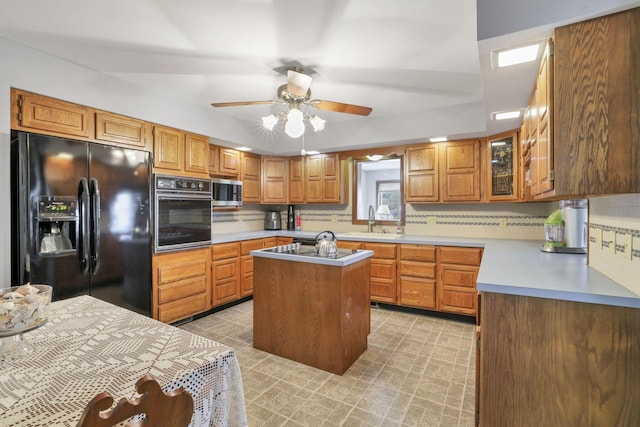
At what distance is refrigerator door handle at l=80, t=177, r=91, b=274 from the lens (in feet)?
7.87

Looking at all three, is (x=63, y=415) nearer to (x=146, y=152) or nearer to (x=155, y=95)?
(x=146, y=152)

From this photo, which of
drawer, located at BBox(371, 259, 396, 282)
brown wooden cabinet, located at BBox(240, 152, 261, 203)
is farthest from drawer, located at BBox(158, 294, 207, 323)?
drawer, located at BBox(371, 259, 396, 282)

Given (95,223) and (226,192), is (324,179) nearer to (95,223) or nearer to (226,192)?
(226,192)

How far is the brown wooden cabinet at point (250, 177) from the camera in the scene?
4383 millimetres

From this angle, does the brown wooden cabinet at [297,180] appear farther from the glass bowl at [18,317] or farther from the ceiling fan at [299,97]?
the glass bowl at [18,317]

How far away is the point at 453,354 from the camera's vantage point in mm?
2613

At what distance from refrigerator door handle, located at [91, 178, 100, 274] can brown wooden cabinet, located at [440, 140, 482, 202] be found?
355cm

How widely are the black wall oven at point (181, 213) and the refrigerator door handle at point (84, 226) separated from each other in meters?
0.59

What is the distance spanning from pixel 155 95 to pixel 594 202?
12.1 feet

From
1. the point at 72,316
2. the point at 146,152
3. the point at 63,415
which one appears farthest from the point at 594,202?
the point at 146,152

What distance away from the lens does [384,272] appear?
12.1 ft

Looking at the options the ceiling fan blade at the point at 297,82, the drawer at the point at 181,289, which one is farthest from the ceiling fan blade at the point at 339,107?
the drawer at the point at 181,289

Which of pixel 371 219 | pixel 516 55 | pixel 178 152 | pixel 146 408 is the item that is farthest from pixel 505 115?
pixel 178 152

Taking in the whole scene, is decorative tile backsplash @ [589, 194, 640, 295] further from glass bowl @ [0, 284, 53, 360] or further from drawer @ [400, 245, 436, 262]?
glass bowl @ [0, 284, 53, 360]
